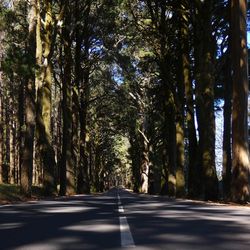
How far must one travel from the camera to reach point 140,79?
4738cm

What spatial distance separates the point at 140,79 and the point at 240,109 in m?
26.5

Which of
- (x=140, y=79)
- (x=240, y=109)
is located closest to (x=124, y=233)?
(x=240, y=109)

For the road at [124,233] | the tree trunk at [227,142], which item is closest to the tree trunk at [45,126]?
the tree trunk at [227,142]

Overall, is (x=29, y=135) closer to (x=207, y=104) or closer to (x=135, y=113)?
(x=207, y=104)

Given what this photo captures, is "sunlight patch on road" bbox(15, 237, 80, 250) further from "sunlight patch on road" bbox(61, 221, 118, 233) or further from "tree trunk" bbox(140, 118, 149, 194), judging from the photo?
"tree trunk" bbox(140, 118, 149, 194)

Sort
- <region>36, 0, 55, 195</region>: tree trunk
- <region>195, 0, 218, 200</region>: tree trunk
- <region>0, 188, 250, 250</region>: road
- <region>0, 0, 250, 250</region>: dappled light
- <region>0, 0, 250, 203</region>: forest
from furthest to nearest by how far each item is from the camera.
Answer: <region>36, 0, 55, 195</region>: tree trunk < <region>195, 0, 218, 200</region>: tree trunk < <region>0, 0, 250, 203</region>: forest < <region>0, 0, 250, 250</region>: dappled light < <region>0, 188, 250, 250</region>: road

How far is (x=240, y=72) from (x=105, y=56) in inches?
861

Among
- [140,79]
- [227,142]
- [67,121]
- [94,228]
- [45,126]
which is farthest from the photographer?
[140,79]

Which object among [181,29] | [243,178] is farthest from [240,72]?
[181,29]

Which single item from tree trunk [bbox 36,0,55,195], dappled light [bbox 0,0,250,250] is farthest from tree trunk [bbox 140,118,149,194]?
tree trunk [bbox 36,0,55,195]

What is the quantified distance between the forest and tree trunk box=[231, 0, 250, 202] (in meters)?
0.04

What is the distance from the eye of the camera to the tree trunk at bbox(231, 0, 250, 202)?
20.7m

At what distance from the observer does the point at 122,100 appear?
163ft

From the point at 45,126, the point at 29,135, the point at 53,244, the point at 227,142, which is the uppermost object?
the point at 45,126
